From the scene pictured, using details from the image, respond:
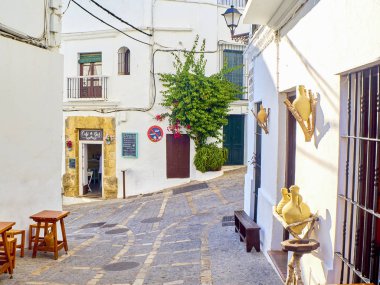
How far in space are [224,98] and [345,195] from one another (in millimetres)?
12327

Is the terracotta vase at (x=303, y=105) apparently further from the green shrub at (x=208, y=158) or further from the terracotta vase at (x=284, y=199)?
the green shrub at (x=208, y=158)

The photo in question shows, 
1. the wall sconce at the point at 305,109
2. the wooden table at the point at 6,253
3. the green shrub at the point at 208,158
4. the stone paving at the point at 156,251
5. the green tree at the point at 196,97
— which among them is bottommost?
the stone paving at the point at 156,251

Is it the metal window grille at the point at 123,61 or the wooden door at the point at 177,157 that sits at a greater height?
the metal window grille at the point at 123,61

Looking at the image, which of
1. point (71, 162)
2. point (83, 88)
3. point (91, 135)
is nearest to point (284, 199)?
point (91, 135)

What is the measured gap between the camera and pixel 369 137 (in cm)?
327

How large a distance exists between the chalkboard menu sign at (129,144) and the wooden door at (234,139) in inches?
151

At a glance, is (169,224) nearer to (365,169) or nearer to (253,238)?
(253,238)

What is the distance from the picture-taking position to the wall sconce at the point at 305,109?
4.35 metres

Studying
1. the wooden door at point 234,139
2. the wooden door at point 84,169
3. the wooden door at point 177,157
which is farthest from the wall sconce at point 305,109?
the wooden door at point 84,169

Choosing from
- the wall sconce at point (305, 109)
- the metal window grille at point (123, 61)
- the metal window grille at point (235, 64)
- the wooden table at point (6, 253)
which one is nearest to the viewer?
the wall sconce at point (305, 109)

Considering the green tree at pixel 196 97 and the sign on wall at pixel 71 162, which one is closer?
the green tree at pixel 196 97

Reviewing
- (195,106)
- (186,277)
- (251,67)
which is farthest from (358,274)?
(195,106)

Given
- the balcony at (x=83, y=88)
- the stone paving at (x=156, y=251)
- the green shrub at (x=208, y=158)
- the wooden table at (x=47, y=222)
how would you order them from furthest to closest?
the balcony at (x=83, y=88), the green shrub at (x=208, y=158), the wooden table at (x=47, y=222), the stone paving at (x=156, y=251)

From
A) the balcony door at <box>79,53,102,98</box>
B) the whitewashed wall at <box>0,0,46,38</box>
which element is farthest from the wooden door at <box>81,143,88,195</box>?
the whitewashed wall at <box>0,0,46,38</box>
